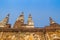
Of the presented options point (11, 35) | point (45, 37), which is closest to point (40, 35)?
point (45, 37)

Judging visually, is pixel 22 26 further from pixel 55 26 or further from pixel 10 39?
pixel 55 26

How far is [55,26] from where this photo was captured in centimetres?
941

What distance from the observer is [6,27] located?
30.7 ft

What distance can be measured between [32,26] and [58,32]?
225 centimetres

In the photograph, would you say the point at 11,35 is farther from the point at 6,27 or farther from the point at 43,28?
the point at 43,28

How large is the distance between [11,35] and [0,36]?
2.89 ft

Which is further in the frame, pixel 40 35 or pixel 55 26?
pixel 55 26

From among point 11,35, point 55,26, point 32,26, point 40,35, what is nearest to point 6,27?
point 11,35

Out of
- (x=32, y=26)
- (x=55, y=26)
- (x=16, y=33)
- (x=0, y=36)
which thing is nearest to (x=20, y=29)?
(x=16, y=33)

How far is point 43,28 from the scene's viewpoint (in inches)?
353

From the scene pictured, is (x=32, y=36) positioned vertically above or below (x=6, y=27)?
below

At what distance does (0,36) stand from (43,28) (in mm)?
3569

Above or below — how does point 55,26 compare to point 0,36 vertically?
above

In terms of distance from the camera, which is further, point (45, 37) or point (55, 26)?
point (55, 26)
